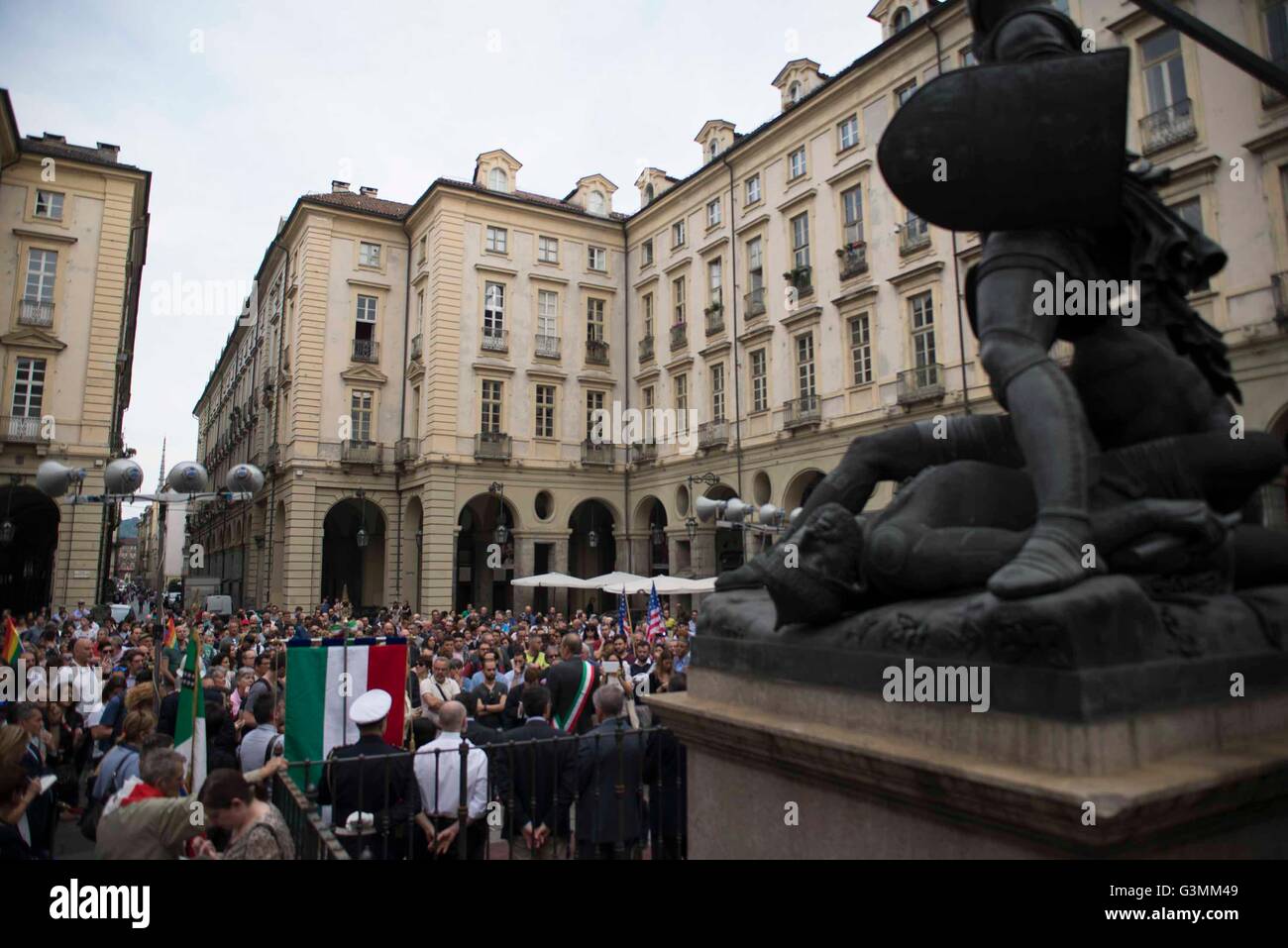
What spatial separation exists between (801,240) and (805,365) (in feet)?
14.2

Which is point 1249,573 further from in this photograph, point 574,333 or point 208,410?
point 208,410

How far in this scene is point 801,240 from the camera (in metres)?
28.8

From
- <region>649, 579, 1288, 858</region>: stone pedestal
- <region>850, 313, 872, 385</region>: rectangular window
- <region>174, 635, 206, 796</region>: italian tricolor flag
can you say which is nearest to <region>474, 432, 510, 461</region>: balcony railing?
<region>850, 313, 872, 385</region>: rectangular window

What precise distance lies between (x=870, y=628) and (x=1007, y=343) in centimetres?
107

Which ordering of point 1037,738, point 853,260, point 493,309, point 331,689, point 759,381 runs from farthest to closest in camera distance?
point 493,309, point 759,381, point 853,260, point 331,689, point 1037,738

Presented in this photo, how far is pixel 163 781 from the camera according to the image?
4309mm

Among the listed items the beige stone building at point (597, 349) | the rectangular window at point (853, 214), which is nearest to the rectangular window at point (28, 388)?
the beige stone building at point (597, 349)

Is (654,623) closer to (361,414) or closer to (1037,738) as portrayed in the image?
(1037,738)

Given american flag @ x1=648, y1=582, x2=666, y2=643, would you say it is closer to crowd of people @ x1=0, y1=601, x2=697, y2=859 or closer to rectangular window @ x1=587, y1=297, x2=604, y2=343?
crowd of people @ x1=0, y1=601, x2=697, y2=859

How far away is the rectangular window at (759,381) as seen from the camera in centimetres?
2970

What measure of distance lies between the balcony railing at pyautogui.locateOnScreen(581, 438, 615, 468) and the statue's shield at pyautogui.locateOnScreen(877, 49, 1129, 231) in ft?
108

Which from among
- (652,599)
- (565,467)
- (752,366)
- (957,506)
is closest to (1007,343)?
(957,506)

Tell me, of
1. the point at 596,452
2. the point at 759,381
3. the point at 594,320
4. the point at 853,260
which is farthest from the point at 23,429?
the point at 853,260

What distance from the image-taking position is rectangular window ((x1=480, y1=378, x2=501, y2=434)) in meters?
34.1
